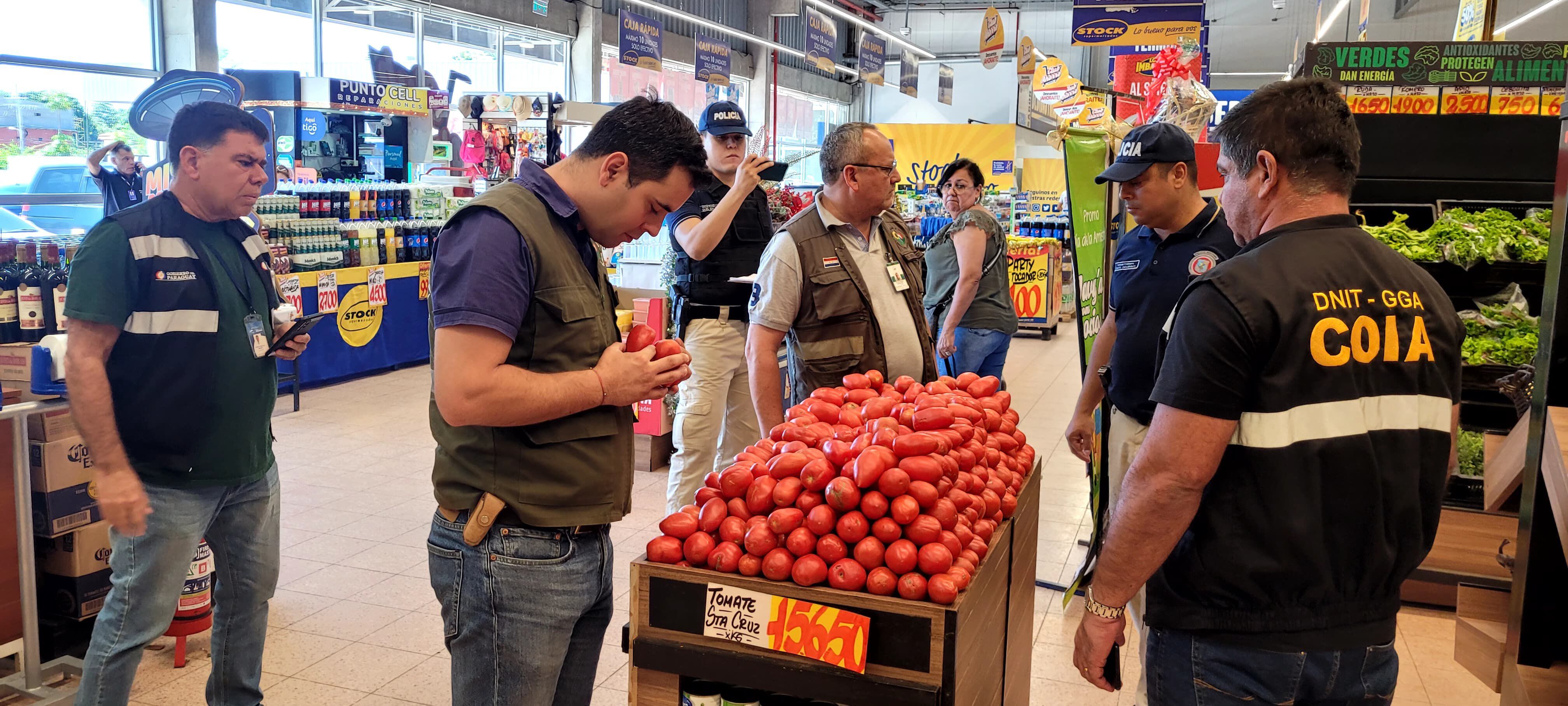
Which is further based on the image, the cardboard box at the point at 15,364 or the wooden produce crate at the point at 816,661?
the cardboard box at the point at 15,364

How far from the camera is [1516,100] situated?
4.59 meters

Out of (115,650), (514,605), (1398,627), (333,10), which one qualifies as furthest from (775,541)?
(333,10)

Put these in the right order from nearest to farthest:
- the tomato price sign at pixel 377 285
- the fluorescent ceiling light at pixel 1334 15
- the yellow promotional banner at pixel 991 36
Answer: the tomato price sign at pixel 377 285 < the fluorescent ceiling light at pixel 1334 15 < the yellow promotional banner at pixel 991 36

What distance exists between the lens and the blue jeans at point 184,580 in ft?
7.96

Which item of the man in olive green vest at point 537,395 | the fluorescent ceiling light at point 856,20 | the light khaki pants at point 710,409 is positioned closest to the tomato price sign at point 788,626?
the man in olive green vest at point 537,395

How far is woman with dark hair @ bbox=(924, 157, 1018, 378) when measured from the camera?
18.3ft

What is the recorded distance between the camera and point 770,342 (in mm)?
3246

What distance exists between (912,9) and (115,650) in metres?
26.0

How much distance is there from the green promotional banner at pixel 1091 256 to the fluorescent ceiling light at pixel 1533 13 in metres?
6.19

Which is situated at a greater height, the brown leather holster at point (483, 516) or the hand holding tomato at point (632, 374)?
the hand holding tomato at point (632, 374)

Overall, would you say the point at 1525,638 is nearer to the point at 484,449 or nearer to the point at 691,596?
the point at 691,596

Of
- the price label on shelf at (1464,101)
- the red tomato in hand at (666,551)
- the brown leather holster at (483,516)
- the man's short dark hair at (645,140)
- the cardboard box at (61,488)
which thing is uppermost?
the price label on shelf at (1464,101)

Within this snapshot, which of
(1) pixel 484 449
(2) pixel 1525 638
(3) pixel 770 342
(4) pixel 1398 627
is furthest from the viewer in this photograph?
(4) pixel 1398 627

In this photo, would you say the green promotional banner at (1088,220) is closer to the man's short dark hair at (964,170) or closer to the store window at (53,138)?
the man's short dark hair at (964,170)
